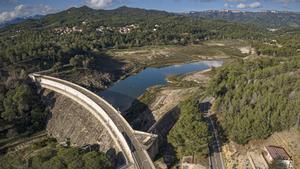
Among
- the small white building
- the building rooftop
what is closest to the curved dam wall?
the small white building

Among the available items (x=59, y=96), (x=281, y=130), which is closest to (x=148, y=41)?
(x=59, y=96)

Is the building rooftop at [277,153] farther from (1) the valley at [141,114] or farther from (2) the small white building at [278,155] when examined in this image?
(1) the valley at [141,114]

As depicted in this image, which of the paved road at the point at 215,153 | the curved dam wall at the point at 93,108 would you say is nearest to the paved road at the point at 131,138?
the curved dam wall at the point at 93,108

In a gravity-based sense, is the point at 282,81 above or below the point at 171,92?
above

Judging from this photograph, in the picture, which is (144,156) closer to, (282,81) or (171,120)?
(171,120)

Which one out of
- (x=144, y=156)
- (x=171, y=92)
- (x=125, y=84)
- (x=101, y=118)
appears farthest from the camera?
(x=125, y=84)

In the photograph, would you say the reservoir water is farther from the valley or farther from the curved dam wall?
the curved dam wall
